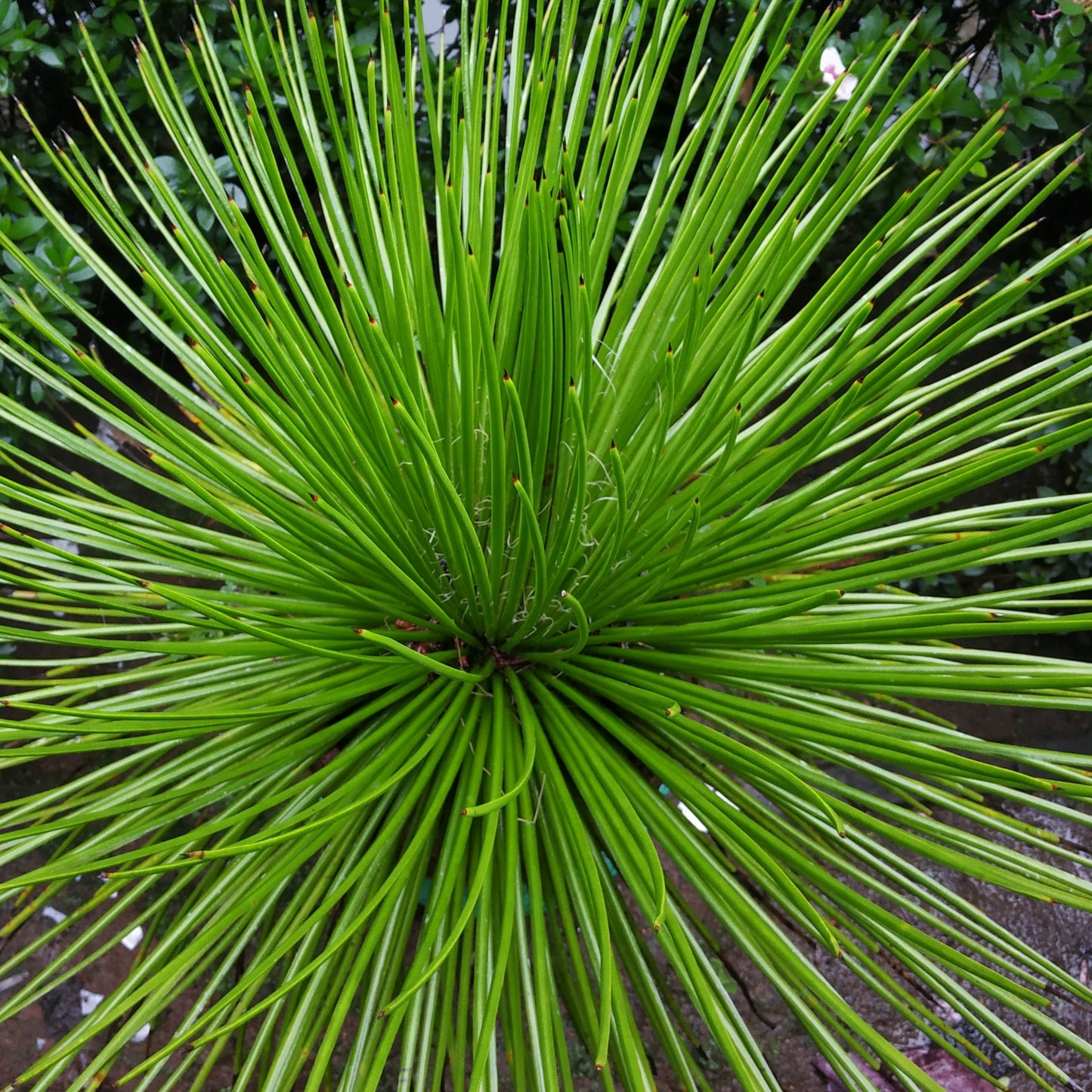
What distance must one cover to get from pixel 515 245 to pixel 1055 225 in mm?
1140

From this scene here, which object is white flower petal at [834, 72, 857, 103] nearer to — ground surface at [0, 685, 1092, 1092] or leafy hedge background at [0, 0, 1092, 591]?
leafy hedge background at [0, 0, 1092, 591]

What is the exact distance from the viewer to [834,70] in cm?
113

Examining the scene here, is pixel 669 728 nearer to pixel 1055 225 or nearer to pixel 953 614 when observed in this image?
pixel 953 614

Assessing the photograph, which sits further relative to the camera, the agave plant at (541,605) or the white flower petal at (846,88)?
the white flower petal at (846,88)

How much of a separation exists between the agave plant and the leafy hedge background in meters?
0.45

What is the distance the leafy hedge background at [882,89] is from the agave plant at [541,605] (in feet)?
1.49

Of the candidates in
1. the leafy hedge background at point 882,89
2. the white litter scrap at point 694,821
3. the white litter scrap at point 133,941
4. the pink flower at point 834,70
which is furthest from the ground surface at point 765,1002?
the pink flower at point 834,70

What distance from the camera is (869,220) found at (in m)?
1.44

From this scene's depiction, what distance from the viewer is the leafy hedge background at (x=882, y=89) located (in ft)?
3.88

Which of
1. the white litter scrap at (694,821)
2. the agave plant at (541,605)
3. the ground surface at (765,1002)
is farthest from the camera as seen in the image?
the ground surface at (765,1002)

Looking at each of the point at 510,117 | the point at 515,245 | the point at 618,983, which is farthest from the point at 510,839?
the point at 510,117

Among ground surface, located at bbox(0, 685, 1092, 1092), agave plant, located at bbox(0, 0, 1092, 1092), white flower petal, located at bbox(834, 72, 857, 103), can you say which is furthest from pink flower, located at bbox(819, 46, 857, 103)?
ground surface, located at bbox(0, 685, 1092, 1092)

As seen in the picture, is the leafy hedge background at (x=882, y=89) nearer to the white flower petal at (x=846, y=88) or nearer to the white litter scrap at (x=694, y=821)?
the white flower petal at (x=846, y=88)

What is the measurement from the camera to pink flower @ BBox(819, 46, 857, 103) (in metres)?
1.12
